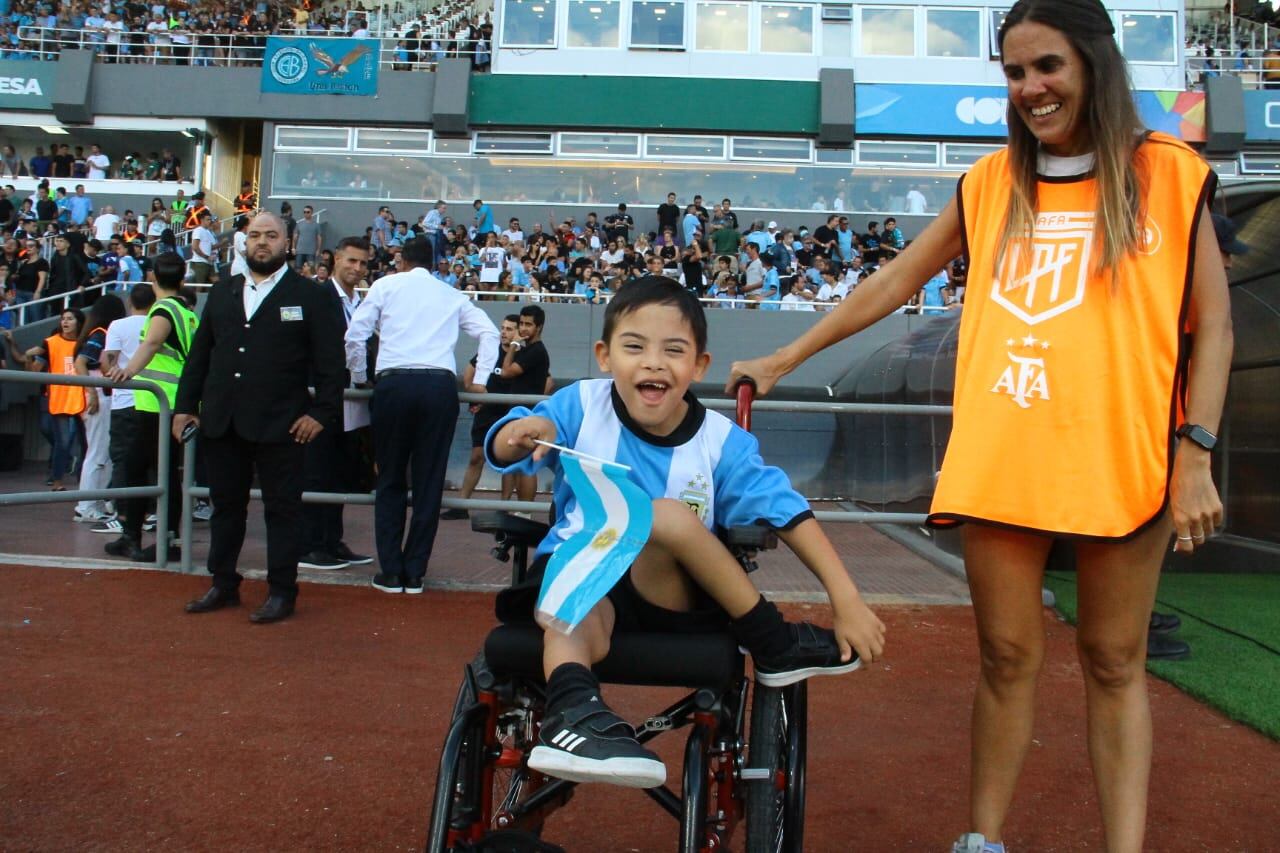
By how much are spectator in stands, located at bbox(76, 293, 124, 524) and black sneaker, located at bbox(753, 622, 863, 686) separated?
24.0 feet

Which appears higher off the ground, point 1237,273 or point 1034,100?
point 1237,273

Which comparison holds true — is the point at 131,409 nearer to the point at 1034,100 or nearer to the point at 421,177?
the point at 1034,100

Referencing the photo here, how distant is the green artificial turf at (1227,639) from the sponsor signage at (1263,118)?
21.4 meters

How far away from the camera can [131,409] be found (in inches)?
306

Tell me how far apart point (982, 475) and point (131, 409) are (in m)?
6.70

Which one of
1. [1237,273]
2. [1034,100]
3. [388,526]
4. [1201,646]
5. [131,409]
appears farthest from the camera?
[1237,273]

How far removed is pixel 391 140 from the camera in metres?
27.8

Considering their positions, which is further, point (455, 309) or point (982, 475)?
point (455, 309)

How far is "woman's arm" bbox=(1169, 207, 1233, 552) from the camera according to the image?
7.86ft

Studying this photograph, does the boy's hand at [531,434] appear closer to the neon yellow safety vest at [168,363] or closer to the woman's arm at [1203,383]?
the woman's arm at [1203,383]

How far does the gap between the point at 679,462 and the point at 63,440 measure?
1137 centimetres

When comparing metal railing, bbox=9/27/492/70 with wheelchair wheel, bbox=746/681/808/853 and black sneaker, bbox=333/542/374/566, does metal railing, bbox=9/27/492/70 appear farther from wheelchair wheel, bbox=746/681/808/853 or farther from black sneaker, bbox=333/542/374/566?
wheelchair wheel, bbox=746/681/808/853

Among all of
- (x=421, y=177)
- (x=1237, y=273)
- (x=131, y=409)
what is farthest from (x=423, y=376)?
(x=421, y=177)

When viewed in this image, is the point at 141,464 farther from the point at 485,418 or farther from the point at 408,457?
the point at 485,418
